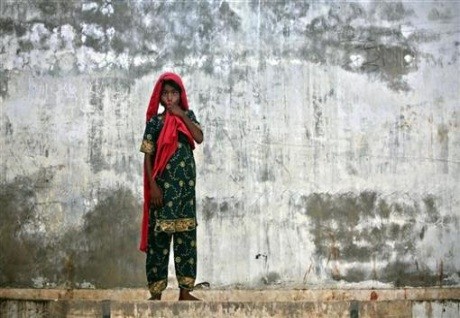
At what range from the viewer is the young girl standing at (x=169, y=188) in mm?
7609

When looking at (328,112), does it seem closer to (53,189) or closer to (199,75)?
(199,75)

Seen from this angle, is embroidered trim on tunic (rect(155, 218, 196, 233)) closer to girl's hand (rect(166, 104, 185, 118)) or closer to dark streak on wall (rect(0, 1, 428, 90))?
girl's hand (rect(166, 104, 185, 118))

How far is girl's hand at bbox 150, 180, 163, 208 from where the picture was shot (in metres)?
7.58

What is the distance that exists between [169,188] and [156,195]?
134 millimetres

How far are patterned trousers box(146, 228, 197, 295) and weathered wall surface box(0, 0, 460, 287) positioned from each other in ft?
3.50

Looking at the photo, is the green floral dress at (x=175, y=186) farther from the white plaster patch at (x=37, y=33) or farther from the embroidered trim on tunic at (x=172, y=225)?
the white plaster patch at (x=37, y=33)

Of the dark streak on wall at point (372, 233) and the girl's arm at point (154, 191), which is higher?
the girl's arm at point (154, 191)

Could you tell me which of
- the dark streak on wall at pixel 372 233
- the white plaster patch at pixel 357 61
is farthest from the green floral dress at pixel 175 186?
the white plaster patch at pixel 357 61

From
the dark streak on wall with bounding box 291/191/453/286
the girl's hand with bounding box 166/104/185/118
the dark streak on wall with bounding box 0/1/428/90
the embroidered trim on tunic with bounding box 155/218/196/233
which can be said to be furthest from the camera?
the dark streak on wall with bounding box 0/1/428/90

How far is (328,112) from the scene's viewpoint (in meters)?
8.95

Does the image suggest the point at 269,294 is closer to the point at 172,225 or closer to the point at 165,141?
the point at 172,225

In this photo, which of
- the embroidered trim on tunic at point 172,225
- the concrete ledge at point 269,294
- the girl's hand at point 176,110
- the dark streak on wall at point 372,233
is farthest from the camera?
the dark streak on wall at point 372,233

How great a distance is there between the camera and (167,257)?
774 centimetres

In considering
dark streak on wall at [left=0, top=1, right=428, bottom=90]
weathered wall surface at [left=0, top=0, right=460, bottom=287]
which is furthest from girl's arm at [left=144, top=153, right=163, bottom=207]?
dark streak on wall at [left=0, top=1, right=428, bottom=90]
